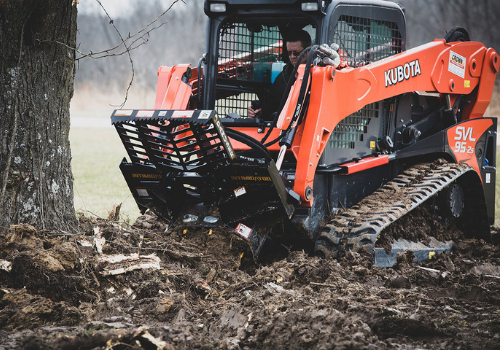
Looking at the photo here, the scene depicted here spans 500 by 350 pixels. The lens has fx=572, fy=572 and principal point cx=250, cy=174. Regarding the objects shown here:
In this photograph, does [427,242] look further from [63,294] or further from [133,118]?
[63,294]

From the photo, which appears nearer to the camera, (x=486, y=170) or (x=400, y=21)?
(x=400, y=21)

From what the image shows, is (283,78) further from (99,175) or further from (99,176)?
(99,175)

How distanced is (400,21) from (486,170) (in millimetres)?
2158

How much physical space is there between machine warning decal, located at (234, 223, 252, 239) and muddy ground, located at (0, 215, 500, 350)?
0.30 ft

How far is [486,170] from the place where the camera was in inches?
260

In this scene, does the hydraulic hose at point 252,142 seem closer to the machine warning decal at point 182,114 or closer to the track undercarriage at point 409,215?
the machine warning decal at point 182,114

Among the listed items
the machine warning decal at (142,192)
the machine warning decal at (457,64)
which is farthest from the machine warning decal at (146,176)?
the machine warning decal at (457,64)

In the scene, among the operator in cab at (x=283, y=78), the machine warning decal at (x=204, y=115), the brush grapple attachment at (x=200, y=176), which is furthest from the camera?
the operator in cab at (x=283, y=78)

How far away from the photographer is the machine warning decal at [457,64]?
5.84m

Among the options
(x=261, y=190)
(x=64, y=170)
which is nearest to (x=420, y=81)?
(x=261, y=190)

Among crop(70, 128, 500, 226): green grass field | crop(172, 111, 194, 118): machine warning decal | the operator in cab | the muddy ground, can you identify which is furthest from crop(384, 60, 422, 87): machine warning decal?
crop(70, 128, 500, 226): green grass field

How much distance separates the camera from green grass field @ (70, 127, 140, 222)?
27.4 feet

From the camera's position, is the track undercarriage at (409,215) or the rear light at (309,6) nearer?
the track undercarriage at (409,215)

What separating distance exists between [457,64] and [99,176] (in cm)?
826
